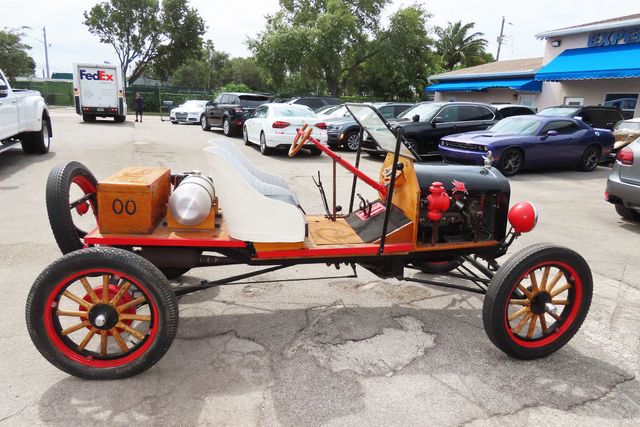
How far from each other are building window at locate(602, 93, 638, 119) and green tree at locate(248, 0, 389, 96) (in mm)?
17409

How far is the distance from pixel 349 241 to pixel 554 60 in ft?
72.6

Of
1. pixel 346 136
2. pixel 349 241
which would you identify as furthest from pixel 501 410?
pixel 346 136

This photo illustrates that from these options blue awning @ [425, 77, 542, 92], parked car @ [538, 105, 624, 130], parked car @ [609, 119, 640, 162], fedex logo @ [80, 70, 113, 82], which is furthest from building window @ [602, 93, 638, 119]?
fedex logo @ [80, 70, 113, 82]

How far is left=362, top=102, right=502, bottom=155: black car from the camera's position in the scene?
41.9ft

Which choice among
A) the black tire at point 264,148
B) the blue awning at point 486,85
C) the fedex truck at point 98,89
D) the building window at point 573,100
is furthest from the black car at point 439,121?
the fedex truck at point 98,89

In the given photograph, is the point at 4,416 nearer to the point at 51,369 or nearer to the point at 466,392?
the point at 51,369

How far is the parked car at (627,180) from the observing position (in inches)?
255

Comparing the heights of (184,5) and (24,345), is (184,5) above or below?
above

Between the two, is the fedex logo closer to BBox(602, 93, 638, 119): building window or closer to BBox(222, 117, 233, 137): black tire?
BBox(222, 117, 233, 137): black tire

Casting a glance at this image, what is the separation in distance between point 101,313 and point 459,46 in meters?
48.8

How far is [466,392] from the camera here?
288 cm

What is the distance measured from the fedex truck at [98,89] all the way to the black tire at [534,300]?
20720 millimetres

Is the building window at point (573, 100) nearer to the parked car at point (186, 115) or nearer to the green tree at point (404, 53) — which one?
the green tree at point (404, 53)

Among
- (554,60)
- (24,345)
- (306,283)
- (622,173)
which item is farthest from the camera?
(554,60)
